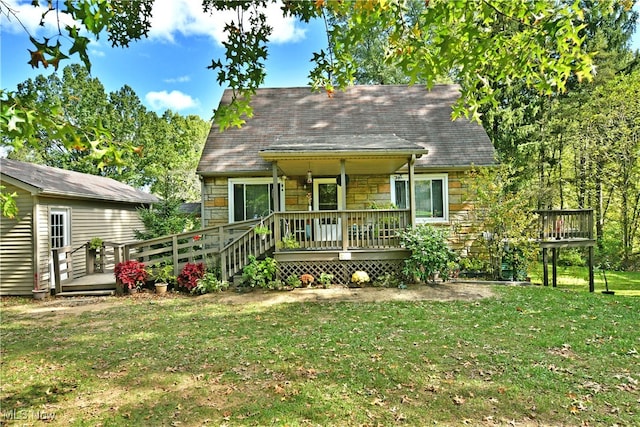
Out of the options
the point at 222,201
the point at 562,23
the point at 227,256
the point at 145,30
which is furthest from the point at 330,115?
the point at 562,23

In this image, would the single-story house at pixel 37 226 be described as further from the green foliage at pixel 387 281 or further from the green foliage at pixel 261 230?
the green foliage at pixel 387 281

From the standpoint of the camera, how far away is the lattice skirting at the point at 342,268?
9.34 metres

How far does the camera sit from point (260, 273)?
9039 millimetres

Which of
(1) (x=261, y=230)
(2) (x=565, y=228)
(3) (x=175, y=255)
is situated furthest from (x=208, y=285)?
(2) (x=565, y=228)

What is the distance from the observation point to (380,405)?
3496 millimetres

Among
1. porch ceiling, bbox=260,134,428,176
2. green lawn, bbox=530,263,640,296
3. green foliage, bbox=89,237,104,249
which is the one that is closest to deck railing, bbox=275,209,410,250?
porch ceiling, bbox=260,134,428,176

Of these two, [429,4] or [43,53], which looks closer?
[43,53]

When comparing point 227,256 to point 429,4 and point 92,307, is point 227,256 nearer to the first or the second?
point 92,307

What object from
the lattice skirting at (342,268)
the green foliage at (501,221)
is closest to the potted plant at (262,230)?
Result: the lattice skirting at (342,268)

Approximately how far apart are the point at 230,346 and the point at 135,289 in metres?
5.36

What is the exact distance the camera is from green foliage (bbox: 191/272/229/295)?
8844mm

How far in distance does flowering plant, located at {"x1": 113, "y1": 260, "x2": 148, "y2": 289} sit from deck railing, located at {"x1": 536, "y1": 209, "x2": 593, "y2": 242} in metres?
11.6

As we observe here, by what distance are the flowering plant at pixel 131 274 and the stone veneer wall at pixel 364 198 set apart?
2634 mm

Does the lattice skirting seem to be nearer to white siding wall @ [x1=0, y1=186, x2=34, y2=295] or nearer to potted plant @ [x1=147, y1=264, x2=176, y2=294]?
potted plant @ [x1=147, y1=264, x2=176, y2=294]
